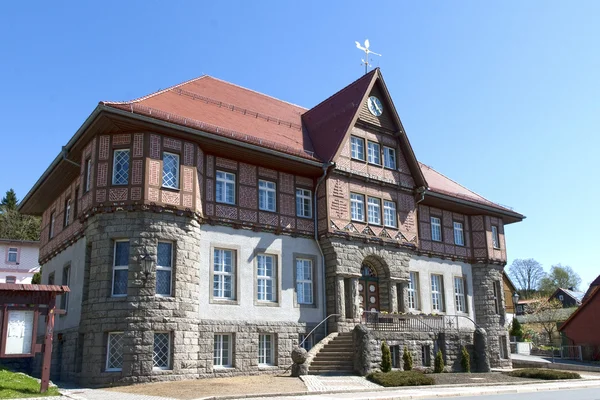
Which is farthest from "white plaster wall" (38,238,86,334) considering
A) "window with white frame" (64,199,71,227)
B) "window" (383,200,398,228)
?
"window" (383,200,398,228)

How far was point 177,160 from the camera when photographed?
2131 cm

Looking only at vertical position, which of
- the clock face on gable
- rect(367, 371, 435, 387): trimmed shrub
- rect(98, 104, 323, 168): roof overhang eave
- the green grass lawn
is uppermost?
the clock face on gable

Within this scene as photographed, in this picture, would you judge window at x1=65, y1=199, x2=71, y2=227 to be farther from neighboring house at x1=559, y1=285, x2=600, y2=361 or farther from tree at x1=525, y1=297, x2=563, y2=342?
tree at x1=525, y1=297, x2=563, y2=342

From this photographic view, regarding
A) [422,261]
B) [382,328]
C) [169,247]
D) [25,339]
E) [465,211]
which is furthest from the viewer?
[465,211]

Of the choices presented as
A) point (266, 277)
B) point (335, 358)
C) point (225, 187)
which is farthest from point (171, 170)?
point (335, 358)

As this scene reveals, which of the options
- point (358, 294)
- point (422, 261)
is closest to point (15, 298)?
point (358, 294)

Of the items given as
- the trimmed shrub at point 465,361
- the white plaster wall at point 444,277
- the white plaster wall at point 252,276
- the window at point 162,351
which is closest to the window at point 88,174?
the white plaster wall at point 252,276

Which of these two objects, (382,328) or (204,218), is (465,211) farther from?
(204,218)

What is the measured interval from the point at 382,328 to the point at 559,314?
128 ft

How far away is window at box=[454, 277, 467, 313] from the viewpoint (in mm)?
31797

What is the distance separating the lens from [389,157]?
28688 millimetres

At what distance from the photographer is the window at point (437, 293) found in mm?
30625

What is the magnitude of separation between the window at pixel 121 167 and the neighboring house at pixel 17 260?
3602cm

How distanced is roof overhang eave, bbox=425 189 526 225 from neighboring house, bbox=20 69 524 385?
13 cm
